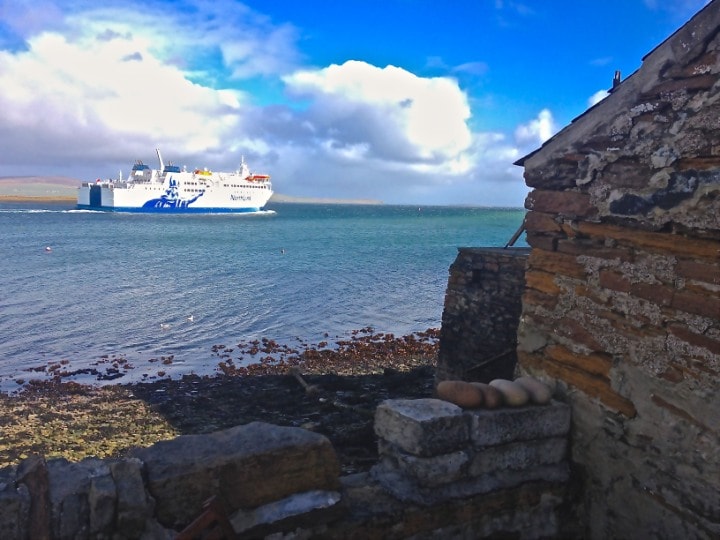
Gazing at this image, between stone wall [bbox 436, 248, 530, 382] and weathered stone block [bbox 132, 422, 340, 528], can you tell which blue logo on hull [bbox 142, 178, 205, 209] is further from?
weathered stone block [bbox 132, 422, 340, 528]

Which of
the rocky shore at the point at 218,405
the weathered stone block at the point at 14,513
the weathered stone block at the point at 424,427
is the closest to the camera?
the weathered stone block at the point at 14,513

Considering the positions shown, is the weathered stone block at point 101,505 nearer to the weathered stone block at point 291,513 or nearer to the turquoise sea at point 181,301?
the weathered stone block at point 291,513

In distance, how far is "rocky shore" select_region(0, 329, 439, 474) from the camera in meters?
10.5

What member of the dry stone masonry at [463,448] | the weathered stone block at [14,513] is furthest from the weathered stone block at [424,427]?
the weathered stone block at [14,513]

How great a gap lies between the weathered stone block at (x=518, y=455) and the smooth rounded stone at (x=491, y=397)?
0.29 meters

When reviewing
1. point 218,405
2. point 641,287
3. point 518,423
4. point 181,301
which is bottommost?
point 181,301

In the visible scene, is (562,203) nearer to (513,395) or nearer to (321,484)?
(513,395)

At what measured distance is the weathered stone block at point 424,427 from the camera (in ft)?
12.3

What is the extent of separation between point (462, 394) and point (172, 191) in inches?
4330

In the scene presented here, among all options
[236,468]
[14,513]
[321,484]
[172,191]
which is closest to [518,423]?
[321,484]

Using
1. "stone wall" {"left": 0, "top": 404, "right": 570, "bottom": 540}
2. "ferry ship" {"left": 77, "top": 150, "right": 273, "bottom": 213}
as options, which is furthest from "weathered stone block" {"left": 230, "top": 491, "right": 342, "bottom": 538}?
"ferry ship" {"left": 77, "top": 150, "right": 273, "bottom": 213}

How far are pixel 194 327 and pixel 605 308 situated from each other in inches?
788

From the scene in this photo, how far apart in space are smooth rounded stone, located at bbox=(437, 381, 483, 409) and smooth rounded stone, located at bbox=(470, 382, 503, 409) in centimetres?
3

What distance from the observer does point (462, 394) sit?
13.5ft
